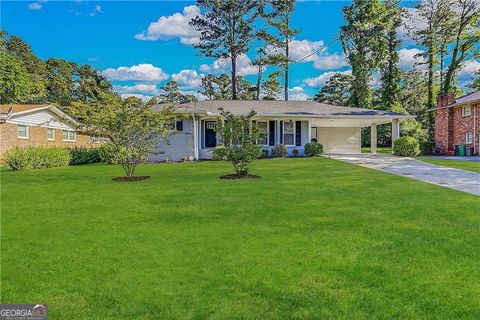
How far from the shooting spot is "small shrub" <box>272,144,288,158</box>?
23109mm

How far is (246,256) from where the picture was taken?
4770 millimetres

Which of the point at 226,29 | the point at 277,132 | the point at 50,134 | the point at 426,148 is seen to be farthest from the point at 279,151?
the point at 50,134

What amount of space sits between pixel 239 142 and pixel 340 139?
1753 centimetres

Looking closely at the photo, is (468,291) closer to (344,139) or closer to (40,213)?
(40,213)

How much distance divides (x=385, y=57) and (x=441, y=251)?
35144 millimetres

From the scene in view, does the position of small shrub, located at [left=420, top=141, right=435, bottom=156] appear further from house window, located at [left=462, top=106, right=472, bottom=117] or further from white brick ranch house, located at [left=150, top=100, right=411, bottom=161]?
white brick ranch house, located at [left=150, top=100, right=411, bottom=161]

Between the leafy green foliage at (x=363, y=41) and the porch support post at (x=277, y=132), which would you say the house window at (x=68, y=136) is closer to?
the porch support post at (x=277, y=132)

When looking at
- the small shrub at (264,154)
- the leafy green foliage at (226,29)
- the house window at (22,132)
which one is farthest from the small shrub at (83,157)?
the leafy green foliage at (226,29)

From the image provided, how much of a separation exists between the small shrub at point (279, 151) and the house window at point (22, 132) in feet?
52.6

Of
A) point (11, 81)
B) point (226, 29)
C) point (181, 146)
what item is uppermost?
point (226, 29)

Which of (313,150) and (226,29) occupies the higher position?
(226,29)

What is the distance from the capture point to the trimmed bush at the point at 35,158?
17984 mm

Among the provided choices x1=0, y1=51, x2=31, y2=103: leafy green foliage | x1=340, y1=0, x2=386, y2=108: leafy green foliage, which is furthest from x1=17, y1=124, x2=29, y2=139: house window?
x1=340, y1=0, x2=386, y2=108: leafy green foliage

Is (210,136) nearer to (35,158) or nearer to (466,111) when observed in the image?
(35,158)
